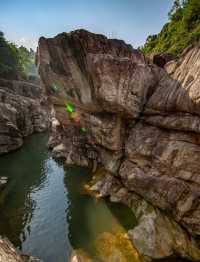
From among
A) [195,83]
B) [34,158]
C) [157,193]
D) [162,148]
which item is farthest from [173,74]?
[34,158]

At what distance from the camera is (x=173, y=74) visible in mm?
18766

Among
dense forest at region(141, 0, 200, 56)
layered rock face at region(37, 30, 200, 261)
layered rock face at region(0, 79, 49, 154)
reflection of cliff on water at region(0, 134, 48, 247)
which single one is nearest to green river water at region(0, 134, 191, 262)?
reflection of cliff on water at region(0, 134, 48, 247)

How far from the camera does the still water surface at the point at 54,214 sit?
56.4 feet

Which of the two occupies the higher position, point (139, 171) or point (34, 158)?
point (139, 171)

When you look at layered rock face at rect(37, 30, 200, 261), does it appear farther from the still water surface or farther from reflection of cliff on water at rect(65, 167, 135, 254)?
the still water surface

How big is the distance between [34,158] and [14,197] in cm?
1636

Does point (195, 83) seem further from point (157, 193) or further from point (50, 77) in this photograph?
point (50, 77)

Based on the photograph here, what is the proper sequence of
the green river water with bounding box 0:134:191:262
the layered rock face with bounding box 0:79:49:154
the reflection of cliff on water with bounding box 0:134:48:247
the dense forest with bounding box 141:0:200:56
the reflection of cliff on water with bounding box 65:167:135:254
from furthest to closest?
1. the layered rock face with bounding box 0:79:49:154
2. the dense forest with bounding box 141:0:200:56
3. the reflection of cliff on water with bounding box 0:134:48:247
4. the reflection of cliff on water with bounding box 65:167:135:254
5. the green river water with bounding box 0:134:191:262

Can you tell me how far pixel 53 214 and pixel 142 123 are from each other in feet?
43.5

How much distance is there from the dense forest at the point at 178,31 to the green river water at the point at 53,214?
30.2 metres

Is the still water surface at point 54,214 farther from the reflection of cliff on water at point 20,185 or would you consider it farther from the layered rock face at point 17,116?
the layered rock face at point 17,116

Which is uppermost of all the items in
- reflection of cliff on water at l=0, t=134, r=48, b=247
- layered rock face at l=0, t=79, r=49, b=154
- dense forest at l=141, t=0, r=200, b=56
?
dense forest at l=141, t=0, r=200, b=56

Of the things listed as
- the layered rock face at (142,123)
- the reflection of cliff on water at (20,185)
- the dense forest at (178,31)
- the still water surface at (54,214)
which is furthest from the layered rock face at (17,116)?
the dense forest at (178,31)

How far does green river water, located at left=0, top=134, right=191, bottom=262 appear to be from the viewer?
56.4ft
